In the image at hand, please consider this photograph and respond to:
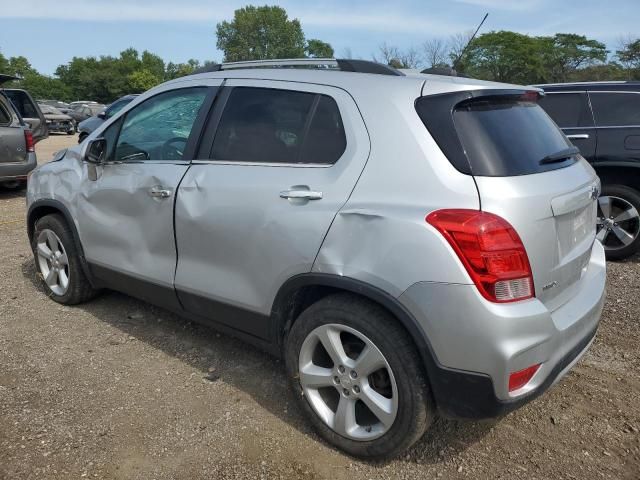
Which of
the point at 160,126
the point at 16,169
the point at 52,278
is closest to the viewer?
the point at 160,126

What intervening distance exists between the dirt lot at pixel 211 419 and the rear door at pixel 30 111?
25.2 ft

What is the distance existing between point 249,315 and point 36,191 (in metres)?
2.46

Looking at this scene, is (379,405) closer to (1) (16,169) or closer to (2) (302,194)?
(2) (302,194)

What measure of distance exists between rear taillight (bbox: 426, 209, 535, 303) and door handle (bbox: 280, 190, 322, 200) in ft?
1.91

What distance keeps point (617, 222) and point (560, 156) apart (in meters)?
3.45

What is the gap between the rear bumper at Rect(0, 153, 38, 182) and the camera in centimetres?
862

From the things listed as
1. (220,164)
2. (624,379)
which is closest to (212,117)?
(220,164)

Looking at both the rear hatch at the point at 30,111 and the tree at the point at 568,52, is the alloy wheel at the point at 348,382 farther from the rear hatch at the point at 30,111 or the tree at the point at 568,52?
the tree at the point at 568,52

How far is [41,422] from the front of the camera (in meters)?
2.87

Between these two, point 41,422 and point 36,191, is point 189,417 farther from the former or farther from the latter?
point 36,191

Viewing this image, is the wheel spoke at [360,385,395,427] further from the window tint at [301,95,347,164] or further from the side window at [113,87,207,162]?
the side window at [113,87,207,162]

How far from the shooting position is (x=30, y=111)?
11.0 m

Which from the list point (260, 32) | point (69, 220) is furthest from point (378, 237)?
point (260, 32)

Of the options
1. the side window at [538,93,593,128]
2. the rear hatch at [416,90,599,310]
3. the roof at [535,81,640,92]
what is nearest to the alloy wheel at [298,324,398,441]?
the rear hatch at [416,90,599,310]
